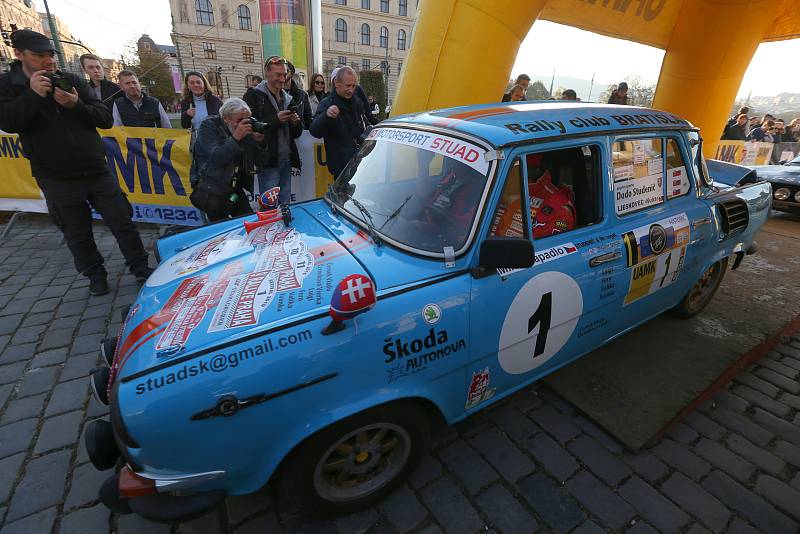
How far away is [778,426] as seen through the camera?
8.59 ft

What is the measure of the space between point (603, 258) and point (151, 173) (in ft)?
20.8

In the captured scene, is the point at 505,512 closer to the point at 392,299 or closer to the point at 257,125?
the point at 392,299

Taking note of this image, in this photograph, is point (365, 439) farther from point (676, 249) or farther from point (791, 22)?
point (791, 22)

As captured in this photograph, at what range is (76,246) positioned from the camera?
4.00 metres

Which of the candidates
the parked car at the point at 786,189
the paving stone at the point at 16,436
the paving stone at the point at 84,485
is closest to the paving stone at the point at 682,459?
the paving stone at the point at 84,485

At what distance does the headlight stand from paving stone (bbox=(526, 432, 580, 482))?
805 centimetres

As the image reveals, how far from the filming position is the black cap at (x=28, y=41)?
3.18m

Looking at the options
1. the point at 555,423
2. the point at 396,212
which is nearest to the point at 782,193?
the point at 555,423

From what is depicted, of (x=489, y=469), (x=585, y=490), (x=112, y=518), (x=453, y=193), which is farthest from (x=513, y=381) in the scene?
(x=112, y=518)

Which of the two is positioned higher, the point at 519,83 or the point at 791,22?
the point at 791,22

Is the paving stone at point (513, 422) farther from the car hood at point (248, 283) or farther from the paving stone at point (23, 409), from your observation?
the paving stone at point (23, 409)

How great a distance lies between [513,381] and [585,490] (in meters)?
0.69

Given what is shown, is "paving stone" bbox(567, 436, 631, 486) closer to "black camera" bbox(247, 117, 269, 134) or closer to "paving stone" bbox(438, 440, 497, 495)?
"paving stone" bbox(438, 440, 497, 495)

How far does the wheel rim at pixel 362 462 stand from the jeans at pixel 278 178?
3897 millimetres
